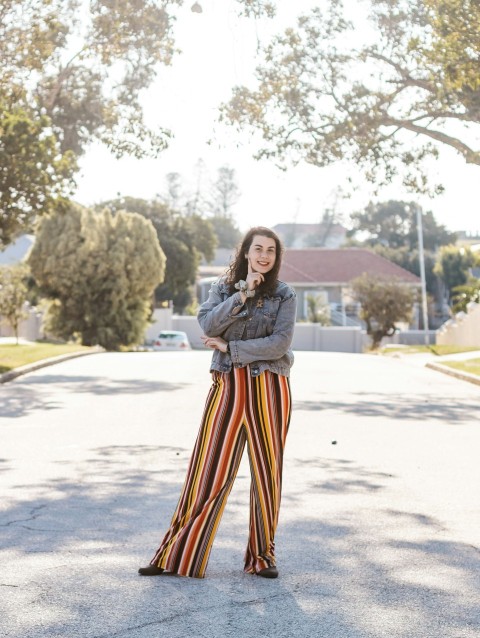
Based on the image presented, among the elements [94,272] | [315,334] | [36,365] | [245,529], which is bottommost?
[245,529]

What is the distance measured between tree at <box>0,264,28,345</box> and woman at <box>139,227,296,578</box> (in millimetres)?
31648

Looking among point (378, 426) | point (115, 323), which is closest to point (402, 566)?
point (378, 426)

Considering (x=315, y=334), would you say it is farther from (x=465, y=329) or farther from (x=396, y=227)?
(x=396, y=227)

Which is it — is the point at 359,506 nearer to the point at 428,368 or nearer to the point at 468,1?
the point at 468,1

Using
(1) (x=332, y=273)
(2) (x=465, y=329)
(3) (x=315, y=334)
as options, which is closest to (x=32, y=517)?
(2) (x=465, y=329)

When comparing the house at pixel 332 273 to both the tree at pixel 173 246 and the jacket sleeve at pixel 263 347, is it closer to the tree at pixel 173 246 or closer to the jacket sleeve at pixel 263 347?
the tree at pixel 173 246

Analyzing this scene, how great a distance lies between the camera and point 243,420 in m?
5.79

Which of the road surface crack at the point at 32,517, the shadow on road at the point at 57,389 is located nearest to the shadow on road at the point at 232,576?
the road surface crack at the point at 32,517

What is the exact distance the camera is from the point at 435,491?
9250 millimetres

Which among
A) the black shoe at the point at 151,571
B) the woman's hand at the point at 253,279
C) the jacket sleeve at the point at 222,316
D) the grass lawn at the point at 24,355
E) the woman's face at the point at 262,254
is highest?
the woman's face at the point at 262,254

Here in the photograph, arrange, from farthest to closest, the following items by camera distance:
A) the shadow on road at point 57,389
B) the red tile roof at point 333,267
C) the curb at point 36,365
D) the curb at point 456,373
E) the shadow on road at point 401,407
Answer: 1. the red tile roof at point 333,267
2. the curb at point 456,373
3. the curb at point 36,365
4. the shadow on road at point 57,389
5. the shadow on road at point 401,407

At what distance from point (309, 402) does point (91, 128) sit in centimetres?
1491

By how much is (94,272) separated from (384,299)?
503 inches

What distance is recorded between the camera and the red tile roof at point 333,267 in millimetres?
72438
